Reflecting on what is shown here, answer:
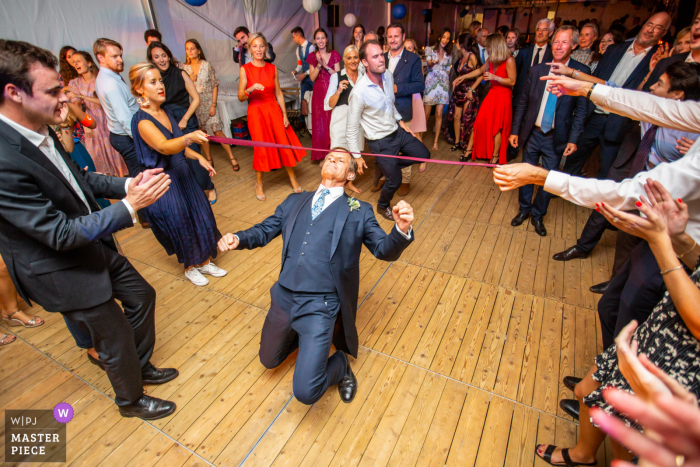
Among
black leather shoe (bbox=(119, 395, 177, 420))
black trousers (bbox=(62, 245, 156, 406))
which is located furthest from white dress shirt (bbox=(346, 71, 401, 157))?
black leather shoe (bbox=(119, 395, 177, 420))

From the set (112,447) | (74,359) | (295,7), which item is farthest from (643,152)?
(295,7)

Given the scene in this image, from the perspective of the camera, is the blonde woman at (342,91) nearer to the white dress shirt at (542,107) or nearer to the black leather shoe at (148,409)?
the white dress shirt at (542,107)

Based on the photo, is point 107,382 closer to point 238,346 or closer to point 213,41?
point 238,346

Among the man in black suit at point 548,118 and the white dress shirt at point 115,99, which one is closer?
the white dress shirt at point 115,99

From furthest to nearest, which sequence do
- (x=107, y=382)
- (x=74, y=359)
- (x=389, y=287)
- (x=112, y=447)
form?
(x=389, y=287)
(x=74, y=359)
(x=107, y=382)
(x=112, y=447)

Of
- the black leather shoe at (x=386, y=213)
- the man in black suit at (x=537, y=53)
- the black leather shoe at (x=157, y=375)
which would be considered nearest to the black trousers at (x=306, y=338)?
the black leather shoe at (x=157, y=375)

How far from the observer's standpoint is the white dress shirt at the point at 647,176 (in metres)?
1.56

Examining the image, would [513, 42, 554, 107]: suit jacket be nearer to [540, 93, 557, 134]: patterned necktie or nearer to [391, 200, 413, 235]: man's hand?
[540, 93, 557, 134]: patterned necktie

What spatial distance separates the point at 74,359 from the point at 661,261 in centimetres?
347

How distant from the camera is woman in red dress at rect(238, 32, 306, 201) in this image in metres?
4.34

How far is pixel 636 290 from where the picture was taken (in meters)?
1.69

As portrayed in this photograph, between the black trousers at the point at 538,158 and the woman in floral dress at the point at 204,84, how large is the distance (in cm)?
421

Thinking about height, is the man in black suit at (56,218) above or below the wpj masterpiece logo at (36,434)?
above

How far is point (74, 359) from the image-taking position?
258 centimetres
